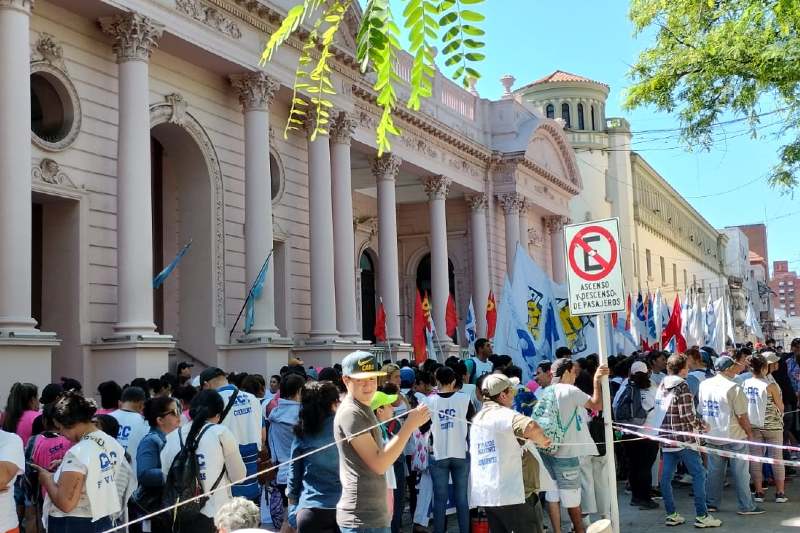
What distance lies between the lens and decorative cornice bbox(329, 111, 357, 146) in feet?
62.2

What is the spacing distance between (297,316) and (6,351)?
8106 mm

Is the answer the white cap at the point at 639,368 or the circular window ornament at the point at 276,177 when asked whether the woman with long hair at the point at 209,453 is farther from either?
the circular window ornament at the point at 276,177

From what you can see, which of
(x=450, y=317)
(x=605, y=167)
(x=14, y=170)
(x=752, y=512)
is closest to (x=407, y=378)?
(x=752, y=512)

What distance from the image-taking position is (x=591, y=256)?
6945 millimetres

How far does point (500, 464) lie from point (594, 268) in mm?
1771

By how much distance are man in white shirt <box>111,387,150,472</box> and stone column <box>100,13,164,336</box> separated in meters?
6.18

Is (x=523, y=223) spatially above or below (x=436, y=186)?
below

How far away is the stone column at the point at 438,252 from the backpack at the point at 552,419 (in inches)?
628

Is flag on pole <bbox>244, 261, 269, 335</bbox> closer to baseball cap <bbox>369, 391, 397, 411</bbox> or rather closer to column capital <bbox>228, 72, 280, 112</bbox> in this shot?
column capital <bbox>228, 72, 280, 112</bbox>

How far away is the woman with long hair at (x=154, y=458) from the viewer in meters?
5.68

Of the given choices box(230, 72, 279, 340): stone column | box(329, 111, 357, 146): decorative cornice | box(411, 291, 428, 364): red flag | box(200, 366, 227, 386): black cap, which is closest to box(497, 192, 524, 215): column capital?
box(329, 111, 357, 146): decorative cornice

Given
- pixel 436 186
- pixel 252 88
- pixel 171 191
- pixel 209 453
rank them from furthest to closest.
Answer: pixel 436 186, pixel 171 191, pixel 252 88, pixel 209 453

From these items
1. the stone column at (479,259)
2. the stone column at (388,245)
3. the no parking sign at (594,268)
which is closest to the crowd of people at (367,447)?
the no parking sign at (594,268)

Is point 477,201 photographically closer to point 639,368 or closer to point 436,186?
point 436,186
